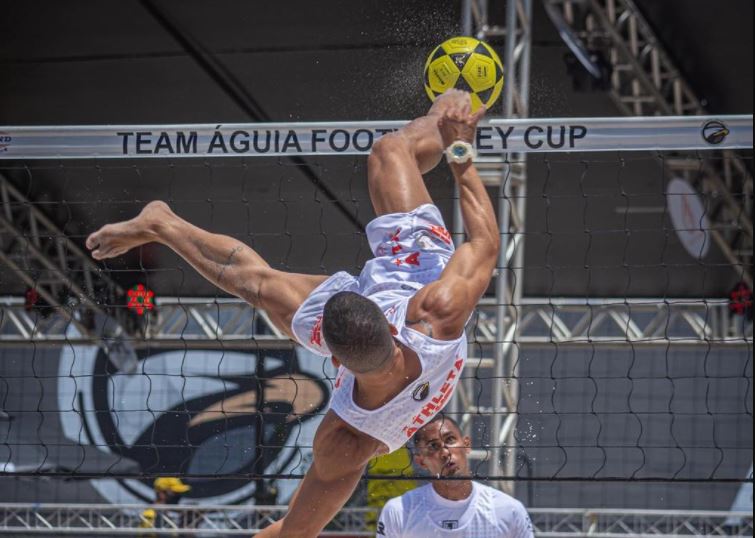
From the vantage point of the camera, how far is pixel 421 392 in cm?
411

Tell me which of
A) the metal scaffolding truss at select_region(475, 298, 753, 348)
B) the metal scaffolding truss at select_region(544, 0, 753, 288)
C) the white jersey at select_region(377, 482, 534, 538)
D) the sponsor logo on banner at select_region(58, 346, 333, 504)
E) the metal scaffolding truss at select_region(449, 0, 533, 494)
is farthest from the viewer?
the sponsor logo on banner at select_region(58, 346, 333, 504)

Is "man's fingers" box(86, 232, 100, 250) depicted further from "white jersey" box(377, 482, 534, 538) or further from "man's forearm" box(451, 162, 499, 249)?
"white jersey" box(377, 482, 534, 538)

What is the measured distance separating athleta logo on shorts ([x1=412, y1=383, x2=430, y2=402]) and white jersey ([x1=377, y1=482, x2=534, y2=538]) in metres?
1.38

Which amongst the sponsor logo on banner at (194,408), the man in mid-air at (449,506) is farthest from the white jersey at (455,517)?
the sponsor logo on banner at (194,408)

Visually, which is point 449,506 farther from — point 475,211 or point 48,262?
point 48,262

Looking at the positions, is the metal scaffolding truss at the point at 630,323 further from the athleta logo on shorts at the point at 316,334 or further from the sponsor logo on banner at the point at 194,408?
the athleta logo on shorts at the point at 316,334

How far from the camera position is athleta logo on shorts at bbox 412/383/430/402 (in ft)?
13.4

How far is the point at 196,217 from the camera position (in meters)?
9.39

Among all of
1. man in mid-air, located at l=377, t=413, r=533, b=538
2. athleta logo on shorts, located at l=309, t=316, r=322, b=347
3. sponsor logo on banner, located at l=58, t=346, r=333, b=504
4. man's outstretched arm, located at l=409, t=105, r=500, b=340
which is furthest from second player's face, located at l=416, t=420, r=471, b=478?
sponsor logo on banner, located at l=58, t=346, r=333, b=504

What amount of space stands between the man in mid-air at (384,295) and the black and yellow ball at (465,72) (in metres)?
0.33

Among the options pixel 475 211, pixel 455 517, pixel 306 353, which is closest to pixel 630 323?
pixel 306 353

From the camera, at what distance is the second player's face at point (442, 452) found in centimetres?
527

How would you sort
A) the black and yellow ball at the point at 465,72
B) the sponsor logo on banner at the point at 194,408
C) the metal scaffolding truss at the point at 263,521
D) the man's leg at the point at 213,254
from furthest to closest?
the sponsor logo on banner at the point at 194,408
the metal scaffolding truss at the point at 263,521
the black and yellow ball at the point at 465,72
the man's leg at the point at 213,254

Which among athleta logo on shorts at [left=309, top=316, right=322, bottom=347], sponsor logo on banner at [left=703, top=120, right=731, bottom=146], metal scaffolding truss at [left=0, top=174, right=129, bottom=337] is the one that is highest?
metal scaffolding truss at [left=0, top=174, right=129, bottom=337]
